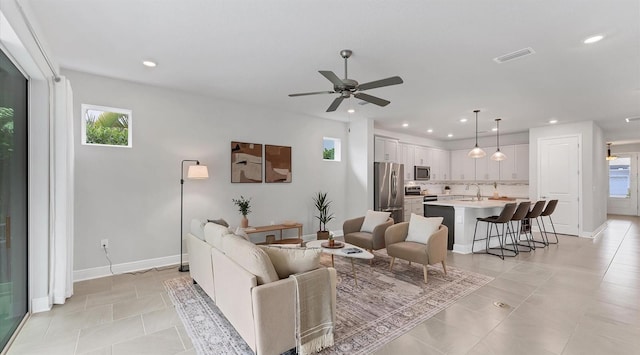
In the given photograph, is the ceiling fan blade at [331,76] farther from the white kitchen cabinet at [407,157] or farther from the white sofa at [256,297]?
the white kitchen cabinet at [407,157]

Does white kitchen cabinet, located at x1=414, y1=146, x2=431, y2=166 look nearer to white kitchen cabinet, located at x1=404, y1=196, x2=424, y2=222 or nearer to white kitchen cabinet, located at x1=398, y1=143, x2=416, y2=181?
white kitchen cabinet, located at x1=398, y1=143, x2=416, y2=181

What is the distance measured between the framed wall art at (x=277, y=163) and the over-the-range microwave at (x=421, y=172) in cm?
433

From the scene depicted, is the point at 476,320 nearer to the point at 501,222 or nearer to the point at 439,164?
the point at 501,222

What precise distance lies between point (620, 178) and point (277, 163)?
1381cm

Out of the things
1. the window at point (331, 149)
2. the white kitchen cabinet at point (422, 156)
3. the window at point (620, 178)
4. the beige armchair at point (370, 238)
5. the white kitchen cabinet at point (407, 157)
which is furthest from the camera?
the window at point (620, 178)

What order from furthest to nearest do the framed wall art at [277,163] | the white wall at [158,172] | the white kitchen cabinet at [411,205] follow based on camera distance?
1. the white kitchen cabinet at [411,205]
2. the framed wall art at [277,163]
3. the white wall at [158,172]

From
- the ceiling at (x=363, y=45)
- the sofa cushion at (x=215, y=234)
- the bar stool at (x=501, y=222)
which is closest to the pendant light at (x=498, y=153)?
the bar stool at (x=501, y=222)

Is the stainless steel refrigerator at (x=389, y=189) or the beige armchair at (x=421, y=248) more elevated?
the stainless steel refrigerator at (x=389, y=189)

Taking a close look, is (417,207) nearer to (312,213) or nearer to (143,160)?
(312,213)

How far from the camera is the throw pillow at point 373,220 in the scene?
190 inches

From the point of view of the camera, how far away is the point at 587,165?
6578 mm

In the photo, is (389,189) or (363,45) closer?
(363,45)

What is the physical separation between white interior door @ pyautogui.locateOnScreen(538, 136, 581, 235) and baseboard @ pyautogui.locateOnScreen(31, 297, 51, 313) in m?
9.62

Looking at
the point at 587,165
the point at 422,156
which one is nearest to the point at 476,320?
the point at 587,165
